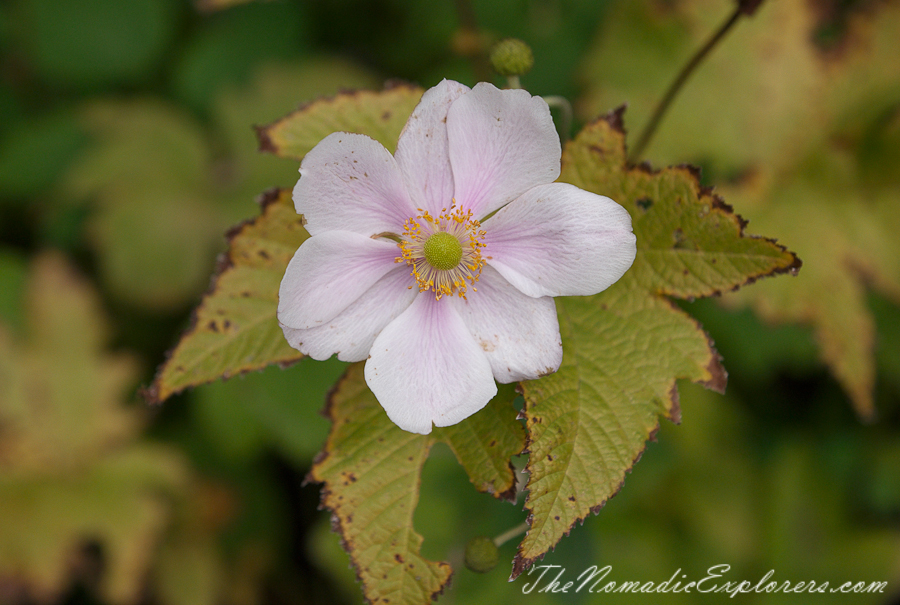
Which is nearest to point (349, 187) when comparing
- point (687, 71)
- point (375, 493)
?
point (375, 493)

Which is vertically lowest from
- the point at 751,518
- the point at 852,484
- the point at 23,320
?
the point at 23,320

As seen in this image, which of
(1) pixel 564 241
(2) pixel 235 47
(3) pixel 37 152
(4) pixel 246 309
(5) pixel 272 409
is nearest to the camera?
(1) pixel 564 241

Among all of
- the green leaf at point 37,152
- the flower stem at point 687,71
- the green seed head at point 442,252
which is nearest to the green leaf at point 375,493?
the green seed head at point 442,252

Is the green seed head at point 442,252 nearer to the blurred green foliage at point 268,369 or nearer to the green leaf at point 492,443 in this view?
the green leaf at point 492,443

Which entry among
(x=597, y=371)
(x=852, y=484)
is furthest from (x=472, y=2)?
(x=852, y=484)

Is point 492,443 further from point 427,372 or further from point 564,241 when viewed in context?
point 564,241

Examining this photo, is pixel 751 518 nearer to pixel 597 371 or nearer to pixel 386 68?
pixel 597 371
